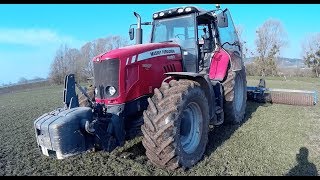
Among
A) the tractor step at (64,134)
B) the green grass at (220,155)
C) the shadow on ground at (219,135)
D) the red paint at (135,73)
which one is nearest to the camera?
the tractor step at (64,134)

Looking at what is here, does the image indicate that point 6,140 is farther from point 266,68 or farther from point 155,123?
point 266,68

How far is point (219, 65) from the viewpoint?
596cm

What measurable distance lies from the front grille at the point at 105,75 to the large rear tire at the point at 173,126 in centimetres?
68

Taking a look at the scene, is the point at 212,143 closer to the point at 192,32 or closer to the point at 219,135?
the point at 219,135

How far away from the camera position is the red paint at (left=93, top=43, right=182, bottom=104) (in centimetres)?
416

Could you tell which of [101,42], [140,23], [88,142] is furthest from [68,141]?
[101,42]

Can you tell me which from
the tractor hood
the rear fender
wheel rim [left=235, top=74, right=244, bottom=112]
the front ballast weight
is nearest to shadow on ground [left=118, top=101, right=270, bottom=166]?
wheel rim [left=235, top=74, right=244, bottom=112]

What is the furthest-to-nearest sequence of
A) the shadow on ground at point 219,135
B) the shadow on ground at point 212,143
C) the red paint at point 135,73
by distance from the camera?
the shadow on ground at point 219,135
the shadow on ground at point 212,143
the red paint at point 135,73

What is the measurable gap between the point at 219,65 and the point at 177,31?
114 centimetres

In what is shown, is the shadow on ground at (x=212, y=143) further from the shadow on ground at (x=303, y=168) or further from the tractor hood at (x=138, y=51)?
the tractor hood at (x=138, y=51)

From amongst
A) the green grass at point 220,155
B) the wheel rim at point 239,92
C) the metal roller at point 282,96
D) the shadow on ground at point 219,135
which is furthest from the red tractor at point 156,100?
the metal roller at point 282,96

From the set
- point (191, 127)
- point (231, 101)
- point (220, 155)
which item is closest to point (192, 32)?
point (231, 101)

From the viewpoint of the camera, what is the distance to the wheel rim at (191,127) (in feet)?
13.9

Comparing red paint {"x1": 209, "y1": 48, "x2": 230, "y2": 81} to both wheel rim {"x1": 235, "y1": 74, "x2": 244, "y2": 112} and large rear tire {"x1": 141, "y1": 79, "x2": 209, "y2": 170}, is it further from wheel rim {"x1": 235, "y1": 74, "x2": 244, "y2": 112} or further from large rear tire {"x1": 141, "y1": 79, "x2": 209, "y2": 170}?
large rear tire {"x1": 141, "y1": 79, "x2": 209, "y2": 170}
